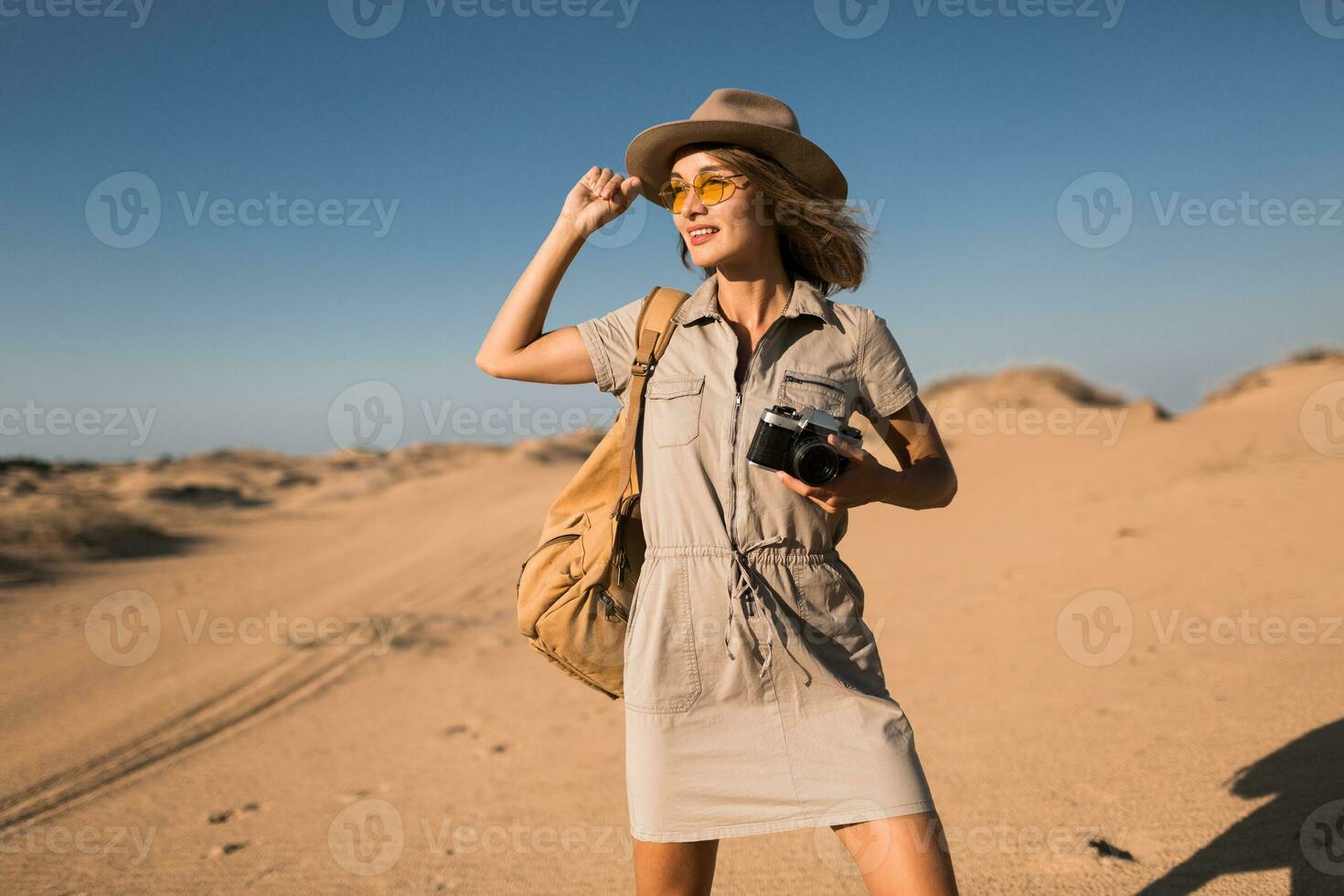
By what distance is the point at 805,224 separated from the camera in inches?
96.2

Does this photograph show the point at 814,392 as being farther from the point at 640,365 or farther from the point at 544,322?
the point at 544,322

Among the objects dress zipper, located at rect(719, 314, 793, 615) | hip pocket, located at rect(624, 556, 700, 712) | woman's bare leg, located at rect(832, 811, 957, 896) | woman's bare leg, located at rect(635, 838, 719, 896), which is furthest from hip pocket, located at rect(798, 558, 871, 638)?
woman's bare leg, located at rect(635, 838, 719, 896)

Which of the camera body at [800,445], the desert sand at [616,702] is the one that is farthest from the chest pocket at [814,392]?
the desert sand at [616,702]

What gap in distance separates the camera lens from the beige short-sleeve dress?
0.19 meters

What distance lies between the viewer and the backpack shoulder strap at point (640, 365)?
2.20 meters

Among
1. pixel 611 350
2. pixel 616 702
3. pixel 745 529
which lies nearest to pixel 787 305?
pixel 611 350

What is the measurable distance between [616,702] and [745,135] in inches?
195

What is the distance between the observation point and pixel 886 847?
191cm

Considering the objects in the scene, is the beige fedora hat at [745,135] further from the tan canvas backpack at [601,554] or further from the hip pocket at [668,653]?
the hip pocket at [668,653]

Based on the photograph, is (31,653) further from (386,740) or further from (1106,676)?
(1106,676)

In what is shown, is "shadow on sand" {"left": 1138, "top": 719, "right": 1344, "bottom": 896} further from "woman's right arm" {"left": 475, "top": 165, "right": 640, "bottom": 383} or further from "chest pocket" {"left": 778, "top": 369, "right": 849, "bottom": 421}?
"woman's right arm" {"left": 475, "top": 165, "right": 640, "bottom": 383}

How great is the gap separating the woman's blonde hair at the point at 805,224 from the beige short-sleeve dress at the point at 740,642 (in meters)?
0.40

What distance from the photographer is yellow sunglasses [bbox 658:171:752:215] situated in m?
2.30

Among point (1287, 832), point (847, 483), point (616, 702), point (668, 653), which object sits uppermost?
point (847, 483)
